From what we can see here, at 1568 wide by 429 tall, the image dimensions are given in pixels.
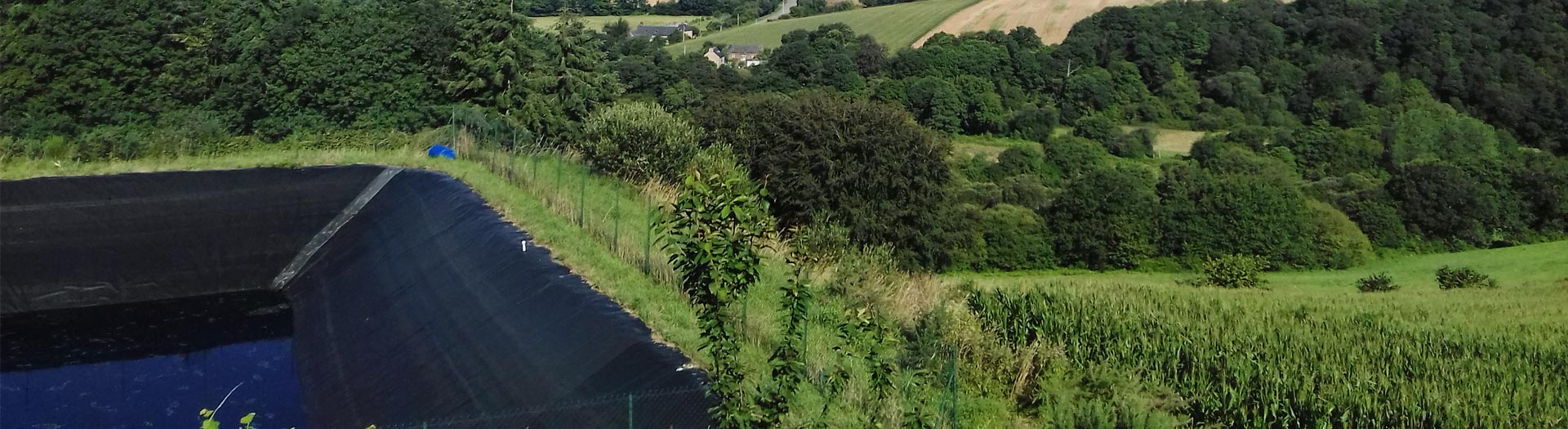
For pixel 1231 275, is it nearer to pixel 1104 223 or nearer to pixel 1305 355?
pixel 1104 223

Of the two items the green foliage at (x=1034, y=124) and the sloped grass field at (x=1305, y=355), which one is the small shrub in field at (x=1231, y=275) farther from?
the green foliage at (x=1034, y=124)

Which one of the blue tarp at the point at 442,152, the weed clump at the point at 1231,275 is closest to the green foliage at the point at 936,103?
the weed clump at the point at 1231,275

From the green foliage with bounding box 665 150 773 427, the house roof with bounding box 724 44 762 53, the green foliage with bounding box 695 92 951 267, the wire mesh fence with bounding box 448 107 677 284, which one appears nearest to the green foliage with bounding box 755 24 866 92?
the house roof with bounding box 724 44 762 53

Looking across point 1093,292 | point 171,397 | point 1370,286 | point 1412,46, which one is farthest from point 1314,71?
point 171,397

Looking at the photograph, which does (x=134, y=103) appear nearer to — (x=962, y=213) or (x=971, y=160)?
(x=962, y=213)

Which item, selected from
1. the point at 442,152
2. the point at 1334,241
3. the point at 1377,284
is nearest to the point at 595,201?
the point at 442,152

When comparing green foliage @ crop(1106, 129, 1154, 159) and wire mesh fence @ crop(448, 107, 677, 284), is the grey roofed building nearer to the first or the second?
green foliage @ crop(1106, 129, 1154, 159)
